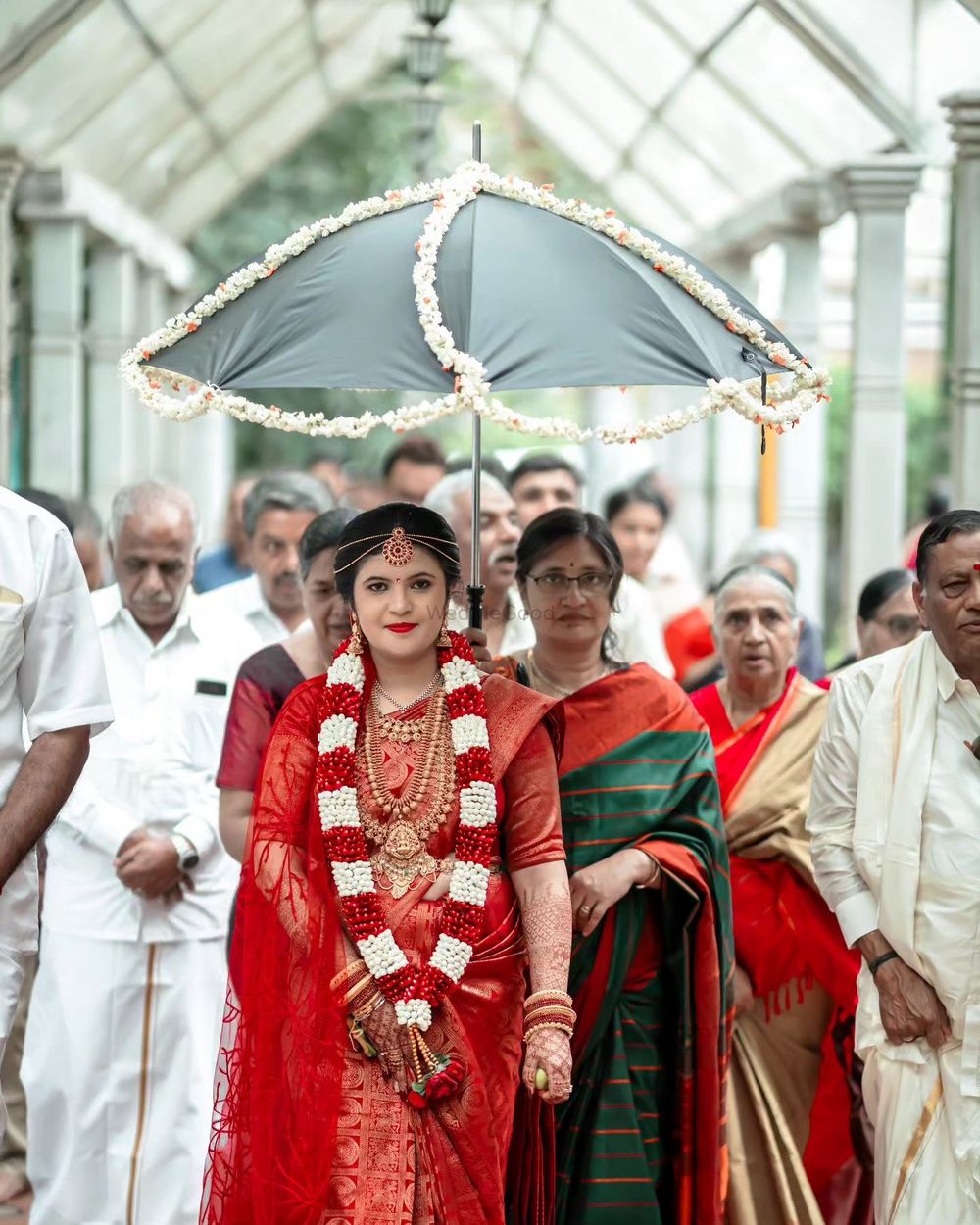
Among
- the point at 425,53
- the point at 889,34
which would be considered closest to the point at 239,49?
the point at 425,53

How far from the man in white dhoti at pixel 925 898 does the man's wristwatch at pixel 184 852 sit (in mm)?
2118

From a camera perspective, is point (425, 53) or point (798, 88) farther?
point (425, 53)

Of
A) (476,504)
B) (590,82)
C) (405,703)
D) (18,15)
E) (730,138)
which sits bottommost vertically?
(405,703)

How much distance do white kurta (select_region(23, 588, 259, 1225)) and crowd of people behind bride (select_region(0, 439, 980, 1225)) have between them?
0.04ft

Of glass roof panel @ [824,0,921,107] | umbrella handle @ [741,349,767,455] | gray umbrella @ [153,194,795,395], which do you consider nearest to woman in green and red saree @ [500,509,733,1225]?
umbrella handle @ [741,349,767,455]

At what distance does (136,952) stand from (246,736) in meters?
1.03

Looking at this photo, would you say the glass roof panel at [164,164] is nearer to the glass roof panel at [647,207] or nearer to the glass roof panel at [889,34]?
the glass roof panel at [647,207]

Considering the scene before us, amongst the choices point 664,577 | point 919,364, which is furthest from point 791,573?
point 919,364

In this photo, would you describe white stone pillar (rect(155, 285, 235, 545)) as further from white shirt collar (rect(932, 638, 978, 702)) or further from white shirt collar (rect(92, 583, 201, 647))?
white shirt collar (rect(932, 638, 978, 702))

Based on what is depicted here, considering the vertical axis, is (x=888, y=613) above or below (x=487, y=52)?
below

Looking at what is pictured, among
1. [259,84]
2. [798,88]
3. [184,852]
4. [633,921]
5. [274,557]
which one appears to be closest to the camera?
[633,921]

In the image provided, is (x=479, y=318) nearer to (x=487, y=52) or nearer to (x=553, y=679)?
(x=553, y=679)

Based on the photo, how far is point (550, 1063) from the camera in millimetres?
4094

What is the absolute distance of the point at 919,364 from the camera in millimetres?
40500
